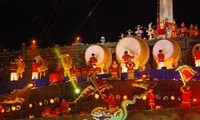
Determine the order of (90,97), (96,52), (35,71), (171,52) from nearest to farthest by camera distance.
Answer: (90,97), (171,52), (96,52), (35,71)

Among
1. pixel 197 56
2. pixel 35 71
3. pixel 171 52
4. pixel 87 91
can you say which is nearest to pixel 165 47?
pixel 171 52

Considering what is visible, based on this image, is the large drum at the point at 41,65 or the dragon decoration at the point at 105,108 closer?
the dragon decoration at the point at 105,108

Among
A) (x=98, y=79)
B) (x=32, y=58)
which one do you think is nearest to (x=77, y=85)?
(x=98, y=79)

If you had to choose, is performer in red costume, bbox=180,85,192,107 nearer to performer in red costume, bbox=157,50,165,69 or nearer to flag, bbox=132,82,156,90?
flag, bbox=132,82,156,90

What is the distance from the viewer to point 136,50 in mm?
25531

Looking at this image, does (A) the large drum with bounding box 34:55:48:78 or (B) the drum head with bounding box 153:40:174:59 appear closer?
(B) the drum head with bounding box 153:40:174:59

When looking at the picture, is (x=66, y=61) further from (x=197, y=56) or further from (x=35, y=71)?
(x=197, y=56)

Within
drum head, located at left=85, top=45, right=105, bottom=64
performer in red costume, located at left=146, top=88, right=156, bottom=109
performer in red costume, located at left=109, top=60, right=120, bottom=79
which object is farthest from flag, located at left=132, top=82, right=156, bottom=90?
drum head, located at left=85, top=45, right=105, bottom=64

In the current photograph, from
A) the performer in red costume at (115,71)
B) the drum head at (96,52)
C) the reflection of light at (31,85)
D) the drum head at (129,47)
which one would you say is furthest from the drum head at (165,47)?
the reflection of light at (31,85)

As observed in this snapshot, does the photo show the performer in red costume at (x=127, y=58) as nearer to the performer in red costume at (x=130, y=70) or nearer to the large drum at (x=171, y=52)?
the performer in red costume at (x=130, y=70)

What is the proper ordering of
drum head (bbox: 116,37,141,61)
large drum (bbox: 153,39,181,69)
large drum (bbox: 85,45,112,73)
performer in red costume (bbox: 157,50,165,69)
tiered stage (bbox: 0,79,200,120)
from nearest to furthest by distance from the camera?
1. tiered stage (bbox: 0,79,200,120)
2. performer in red costume (bbox: 157,50,165,69)
3. large drum (bbox: 153,39,181,69)
4. drum head (bbox: 116,37,141,61)
5. large drum (bbox: 85,45,112,73)

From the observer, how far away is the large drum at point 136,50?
82.9 feet

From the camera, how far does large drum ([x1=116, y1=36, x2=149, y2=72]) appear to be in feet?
82.9

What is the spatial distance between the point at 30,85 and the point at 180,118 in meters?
8.47
